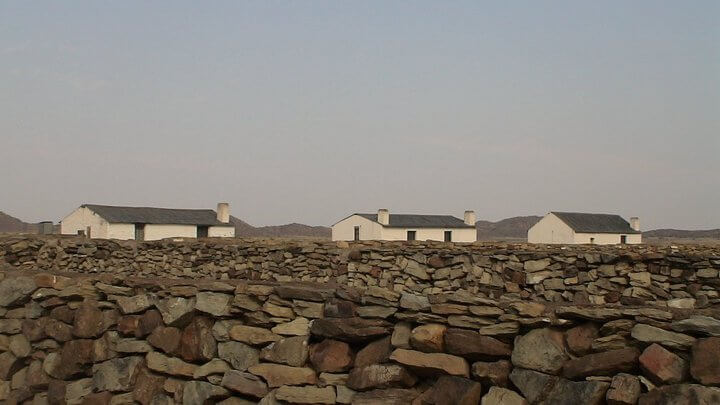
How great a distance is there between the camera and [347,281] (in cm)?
1431

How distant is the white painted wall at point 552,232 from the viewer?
55406 mm

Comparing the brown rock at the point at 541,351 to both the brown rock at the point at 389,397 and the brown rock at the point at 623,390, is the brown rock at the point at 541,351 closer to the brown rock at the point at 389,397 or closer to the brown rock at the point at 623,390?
the brown rock at the point at 623,390

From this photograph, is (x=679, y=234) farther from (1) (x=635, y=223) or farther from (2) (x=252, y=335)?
(2) (x=252, y=335)

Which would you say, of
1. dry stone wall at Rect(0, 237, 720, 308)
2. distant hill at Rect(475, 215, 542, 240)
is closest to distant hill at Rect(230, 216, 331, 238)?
distant hill at Rect(475, 215, 542, 240)

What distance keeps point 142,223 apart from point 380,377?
4628cm

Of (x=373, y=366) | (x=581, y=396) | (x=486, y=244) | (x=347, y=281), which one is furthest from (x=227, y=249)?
(x=581, y=396)

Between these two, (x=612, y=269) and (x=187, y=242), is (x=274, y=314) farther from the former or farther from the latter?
(x=187, y=242)

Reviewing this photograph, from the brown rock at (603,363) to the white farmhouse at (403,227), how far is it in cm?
4886

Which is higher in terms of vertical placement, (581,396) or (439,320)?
Answer: (439,320)

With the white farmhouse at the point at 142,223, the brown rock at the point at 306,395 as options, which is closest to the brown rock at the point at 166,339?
the brown rock at the point at 306,395

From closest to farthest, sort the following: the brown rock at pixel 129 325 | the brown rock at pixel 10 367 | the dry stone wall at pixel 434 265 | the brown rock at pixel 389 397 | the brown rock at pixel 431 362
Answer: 1. the brown rock at pixel 431 362
2. the brown rock at pixel 389 397
3. the brown rock at pixel 129 325
4. the brown rock at pixel 10 367
5. the dry stone wall at pixel 434 265

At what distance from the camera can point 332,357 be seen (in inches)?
195

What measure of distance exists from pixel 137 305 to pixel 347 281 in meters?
8.50

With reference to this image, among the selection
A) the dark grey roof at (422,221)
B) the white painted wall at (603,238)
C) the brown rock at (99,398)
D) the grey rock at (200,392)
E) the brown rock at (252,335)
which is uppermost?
the dark grey roof at (422,221)
